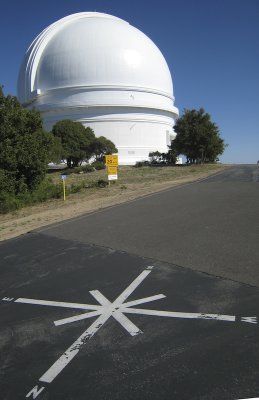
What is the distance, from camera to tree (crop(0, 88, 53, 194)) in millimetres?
16500

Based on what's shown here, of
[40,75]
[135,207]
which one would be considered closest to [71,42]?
[40,75]

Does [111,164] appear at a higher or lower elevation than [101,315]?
higher

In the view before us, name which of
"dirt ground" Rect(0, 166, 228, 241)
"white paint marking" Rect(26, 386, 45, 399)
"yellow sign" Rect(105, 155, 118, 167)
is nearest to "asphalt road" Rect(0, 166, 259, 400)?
"white paint marking" Rect(26, 386, 45, 399)

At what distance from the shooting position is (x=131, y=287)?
535cm

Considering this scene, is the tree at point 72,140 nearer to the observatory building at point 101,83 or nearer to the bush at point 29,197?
the observatory building at point 101,83

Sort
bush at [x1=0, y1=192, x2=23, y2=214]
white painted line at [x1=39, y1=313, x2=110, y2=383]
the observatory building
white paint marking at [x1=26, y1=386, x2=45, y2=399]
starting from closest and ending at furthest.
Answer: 1. white paint marking at [x1=26, y1=386, x2=45, y2=399]
2. white painted line at [x1=39, y1=313, x2=110, y2=383]
3. bush at [x1=0, y1=192, x2=23, y2=214]
4. the observatory building

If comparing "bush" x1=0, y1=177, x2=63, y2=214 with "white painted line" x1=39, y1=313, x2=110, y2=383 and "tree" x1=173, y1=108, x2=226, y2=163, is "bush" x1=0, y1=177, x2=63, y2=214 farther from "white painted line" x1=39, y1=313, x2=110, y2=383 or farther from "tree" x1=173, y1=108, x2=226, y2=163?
"tree" x1=173, y1=108, x2=226, y2=163

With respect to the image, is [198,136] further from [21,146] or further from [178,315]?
[178,315]

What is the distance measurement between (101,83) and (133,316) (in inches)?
2334

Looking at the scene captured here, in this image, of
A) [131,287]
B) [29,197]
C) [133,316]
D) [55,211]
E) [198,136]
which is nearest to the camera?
[133,316]

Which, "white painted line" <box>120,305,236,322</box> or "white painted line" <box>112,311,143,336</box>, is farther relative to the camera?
"white painted line" <box>120,305,236,322</box>

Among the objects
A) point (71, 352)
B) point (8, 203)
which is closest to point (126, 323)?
point (71, 352)

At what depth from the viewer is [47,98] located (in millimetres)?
61938

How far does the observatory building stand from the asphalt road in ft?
170
